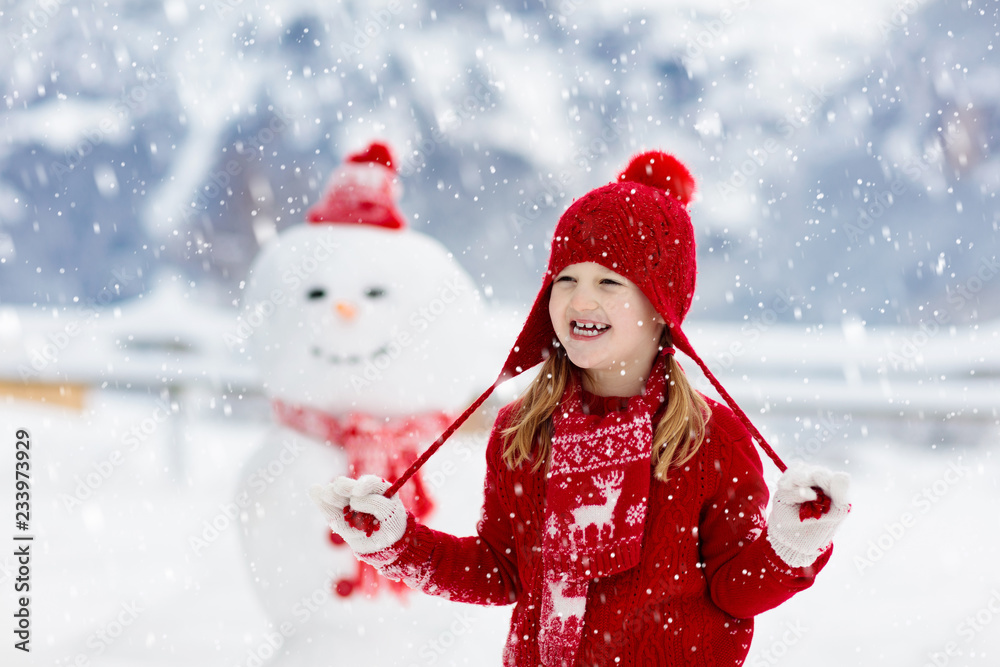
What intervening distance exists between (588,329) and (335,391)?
0.72 meters

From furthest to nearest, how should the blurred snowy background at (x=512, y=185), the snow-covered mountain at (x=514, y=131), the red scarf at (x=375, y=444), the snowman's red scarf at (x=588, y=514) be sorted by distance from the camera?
the snow-covered mountain at (x=514, y=131) → the blurred snowy background at (x=512, y=185) → the red scarf at (x=375, y=444) → the snowman's red scarf at (x=588, y=514)

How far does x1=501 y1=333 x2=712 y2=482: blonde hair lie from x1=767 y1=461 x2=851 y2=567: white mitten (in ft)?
0.38

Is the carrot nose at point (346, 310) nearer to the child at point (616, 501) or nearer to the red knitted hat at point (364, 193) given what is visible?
the red knitted hat at point (364, 193)

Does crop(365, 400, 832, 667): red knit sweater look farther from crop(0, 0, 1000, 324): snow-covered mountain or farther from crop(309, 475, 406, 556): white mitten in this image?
crop(0, 0, 1000, 324): snow-covered mountain

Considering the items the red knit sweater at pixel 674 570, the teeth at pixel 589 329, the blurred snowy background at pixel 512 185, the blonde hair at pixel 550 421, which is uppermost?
the blurred snowy background at pixel 512 185

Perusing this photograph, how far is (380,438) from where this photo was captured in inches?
53.7

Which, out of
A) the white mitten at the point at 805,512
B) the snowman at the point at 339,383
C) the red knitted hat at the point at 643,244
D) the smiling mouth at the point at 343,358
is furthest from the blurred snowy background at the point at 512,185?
the white mitten at the point at 805,512

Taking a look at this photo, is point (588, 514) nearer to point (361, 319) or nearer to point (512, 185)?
point (361, 319)

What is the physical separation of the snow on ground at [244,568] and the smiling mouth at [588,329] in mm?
762

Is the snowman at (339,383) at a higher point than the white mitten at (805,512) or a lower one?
higher

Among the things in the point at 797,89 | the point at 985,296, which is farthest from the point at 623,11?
the point at 985,296

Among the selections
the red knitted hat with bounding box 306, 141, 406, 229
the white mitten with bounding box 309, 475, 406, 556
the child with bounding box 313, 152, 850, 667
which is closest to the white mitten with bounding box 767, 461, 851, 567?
the child with bounding box 313, 152, 850, 667

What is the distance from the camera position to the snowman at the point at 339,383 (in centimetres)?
136

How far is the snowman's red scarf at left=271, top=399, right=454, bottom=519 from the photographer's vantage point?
135 cm
